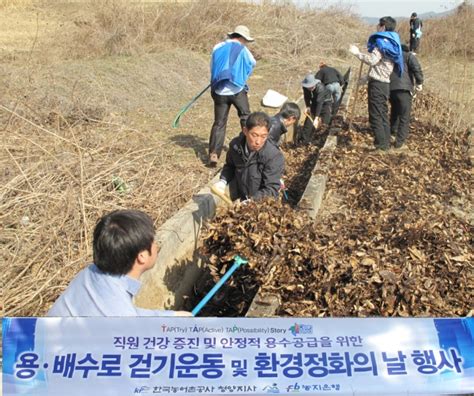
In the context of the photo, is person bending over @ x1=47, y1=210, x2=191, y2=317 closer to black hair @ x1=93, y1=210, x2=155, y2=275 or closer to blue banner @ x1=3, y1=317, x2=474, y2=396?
black hair @ x1=93, y1=210, x2=155, y2=275

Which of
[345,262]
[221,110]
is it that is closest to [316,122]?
[221,110]

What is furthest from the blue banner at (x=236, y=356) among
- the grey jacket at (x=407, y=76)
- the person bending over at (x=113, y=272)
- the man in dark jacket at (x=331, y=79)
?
the man in dark jacket at (x=331, y=79)

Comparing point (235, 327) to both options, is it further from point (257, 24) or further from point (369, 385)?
point (257, 24)

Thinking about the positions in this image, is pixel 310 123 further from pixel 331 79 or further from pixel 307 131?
pixel 331 79

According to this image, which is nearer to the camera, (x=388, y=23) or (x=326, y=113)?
(x=388, y=23)

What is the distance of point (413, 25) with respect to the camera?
17141 mm

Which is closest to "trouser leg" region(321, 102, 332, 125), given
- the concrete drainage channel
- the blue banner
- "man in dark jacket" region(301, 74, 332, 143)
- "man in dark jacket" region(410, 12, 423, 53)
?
"man in dark jacket" region(301, 74, 332, 143)

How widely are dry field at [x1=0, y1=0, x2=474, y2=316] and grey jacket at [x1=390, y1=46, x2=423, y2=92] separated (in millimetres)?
1322

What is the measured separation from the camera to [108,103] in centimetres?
1024

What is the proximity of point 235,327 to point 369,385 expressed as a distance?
23.0 inches

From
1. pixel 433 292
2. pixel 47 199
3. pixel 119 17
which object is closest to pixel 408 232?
pixel 433 292

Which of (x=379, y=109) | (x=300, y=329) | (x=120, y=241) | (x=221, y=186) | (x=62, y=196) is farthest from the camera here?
(x=379, y=109)

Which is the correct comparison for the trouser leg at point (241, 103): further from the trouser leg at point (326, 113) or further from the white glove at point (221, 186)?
the white glove at point (221, 186)

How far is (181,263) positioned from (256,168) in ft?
3.62
